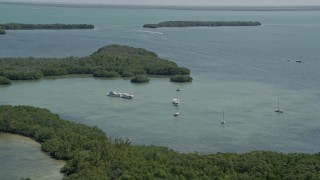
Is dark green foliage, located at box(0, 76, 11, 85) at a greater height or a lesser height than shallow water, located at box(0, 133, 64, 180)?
greater

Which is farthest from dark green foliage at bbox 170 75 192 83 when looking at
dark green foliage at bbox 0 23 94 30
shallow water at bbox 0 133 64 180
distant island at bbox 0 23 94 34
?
dark green foliage at bbox 0 23 94 30

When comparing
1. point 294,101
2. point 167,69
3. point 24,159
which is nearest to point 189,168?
point 24,159

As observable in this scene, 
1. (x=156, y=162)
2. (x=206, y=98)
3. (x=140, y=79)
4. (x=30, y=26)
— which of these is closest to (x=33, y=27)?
(x=30, y=26)

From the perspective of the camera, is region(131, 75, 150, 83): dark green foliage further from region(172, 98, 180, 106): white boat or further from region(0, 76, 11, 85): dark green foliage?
region(0, 76, 11, 85): dark green foliage

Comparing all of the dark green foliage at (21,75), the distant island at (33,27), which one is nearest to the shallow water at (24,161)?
the dark green foliage at (21,75)

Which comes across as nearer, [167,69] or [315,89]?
[315,89]

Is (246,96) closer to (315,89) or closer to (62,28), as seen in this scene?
(315,89)

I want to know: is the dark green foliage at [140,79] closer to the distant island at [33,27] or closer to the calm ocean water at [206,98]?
the calm ocean water at [206,98]
